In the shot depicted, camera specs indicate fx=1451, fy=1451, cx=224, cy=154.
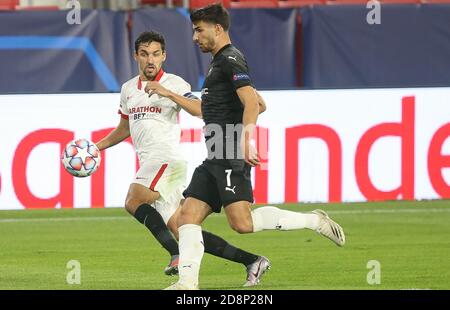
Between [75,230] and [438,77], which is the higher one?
[438,77]

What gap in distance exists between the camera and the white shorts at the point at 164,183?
11602 mm

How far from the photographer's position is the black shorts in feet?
32.6

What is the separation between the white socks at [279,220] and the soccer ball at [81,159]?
2.13m

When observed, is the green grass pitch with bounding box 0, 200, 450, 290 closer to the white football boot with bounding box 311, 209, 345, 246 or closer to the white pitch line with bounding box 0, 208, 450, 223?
the white pitch line with bounding box 0, 208, 450, 223

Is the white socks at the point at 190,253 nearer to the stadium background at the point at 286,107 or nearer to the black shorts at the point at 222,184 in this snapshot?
the black shorts at the point at 222,184

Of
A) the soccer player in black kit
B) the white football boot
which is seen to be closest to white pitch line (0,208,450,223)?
the white football boot

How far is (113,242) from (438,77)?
6129 millimetres

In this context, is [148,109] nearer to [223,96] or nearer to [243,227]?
[223,96]

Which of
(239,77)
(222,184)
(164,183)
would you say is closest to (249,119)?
(239,77)

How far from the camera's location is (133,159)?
16.9 m

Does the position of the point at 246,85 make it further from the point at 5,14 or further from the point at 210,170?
the point at 5,14
